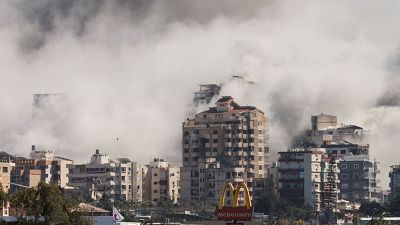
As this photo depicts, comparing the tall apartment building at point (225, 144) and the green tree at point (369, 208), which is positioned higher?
the tall apartment building at point (225, 144)

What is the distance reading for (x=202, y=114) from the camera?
195625 millimetres

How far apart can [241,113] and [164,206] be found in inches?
1208

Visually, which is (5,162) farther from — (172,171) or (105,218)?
(105,218)

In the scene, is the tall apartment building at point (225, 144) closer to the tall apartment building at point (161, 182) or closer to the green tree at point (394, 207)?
the tall apartment building at point (161, 182)

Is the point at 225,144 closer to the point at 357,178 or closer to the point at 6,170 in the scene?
the point at 357,178

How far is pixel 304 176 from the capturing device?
598 feet

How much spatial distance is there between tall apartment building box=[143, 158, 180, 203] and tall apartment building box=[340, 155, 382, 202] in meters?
18.9

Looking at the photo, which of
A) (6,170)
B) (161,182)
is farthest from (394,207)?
(6,170)

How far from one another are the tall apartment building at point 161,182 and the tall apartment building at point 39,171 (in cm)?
931

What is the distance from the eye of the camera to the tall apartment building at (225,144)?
188 metres

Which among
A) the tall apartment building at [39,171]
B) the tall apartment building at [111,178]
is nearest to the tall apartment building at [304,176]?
the tall apartment building at [111,178]

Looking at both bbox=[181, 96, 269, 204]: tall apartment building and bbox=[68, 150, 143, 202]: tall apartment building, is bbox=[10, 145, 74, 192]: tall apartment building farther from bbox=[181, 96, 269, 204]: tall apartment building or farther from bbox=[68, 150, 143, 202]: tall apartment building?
bbox=[181, 96, 269, 204]: tall apartment building

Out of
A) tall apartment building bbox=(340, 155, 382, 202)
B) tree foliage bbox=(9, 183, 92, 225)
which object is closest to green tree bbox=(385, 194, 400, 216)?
tall apartment building bbox=(340, 155, 382, 202)

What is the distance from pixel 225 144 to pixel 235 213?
102 metres
